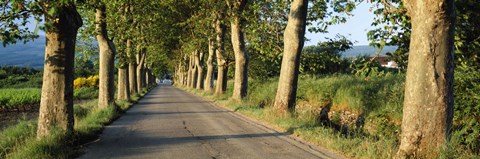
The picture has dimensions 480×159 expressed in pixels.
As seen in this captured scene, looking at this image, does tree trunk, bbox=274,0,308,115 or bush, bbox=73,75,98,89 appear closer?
tree trunk, bbox=274,0,308,115

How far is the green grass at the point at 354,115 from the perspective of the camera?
819 centimetres

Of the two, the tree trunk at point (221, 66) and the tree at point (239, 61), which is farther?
the tree trunk at point (221, 66)

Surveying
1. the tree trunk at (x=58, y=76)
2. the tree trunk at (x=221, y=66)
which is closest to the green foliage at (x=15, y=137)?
the tree trunk at (x=58, y=76)

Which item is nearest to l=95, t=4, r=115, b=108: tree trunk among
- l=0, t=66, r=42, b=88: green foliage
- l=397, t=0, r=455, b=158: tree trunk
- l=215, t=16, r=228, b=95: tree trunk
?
l=215, t=16, r=228, b=95: tree trunk

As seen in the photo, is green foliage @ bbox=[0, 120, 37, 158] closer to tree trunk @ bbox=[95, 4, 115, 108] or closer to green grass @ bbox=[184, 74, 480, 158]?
green grass @ bbox=[184, 74, 480, 158]

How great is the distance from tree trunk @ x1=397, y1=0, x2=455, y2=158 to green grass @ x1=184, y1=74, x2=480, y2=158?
34 cm

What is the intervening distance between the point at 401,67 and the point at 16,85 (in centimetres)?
6657

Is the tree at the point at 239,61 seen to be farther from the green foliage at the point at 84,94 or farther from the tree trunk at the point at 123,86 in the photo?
the green foliage at the point at 84,94

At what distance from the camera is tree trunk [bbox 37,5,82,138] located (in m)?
9.27

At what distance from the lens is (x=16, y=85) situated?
6512 cm

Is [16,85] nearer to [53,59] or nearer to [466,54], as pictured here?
[53,59]

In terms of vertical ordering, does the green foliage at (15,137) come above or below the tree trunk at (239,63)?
below

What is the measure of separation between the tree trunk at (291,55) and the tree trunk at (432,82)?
7644 mm

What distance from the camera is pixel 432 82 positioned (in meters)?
7.08
